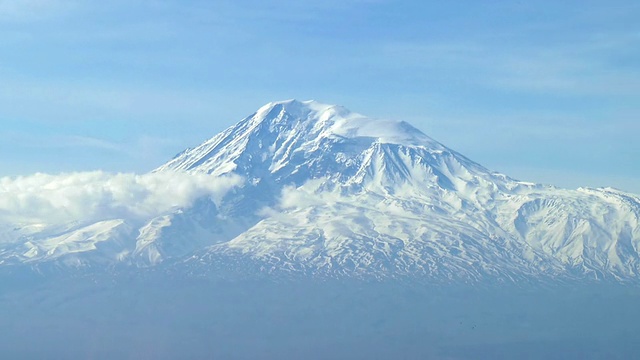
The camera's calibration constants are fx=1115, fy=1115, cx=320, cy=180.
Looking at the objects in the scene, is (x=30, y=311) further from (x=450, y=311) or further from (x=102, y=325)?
(x=450, y=311)

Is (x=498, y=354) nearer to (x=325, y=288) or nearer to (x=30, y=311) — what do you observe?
(x=325, y=288)

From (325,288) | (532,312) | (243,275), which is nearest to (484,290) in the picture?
(532,312)

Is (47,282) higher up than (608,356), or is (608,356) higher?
(47,282)

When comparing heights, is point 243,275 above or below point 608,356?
above

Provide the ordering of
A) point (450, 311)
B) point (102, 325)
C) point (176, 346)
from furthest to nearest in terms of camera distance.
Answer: point (450, 311)
point (102, 325)
point (176, 346)

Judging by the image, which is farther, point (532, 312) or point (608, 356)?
point (532, 312)

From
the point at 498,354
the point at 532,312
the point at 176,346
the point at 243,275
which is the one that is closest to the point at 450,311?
the point at 532,312

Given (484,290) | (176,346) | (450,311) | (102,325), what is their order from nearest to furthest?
(176,346), (102,325), (450,311), (484,290)

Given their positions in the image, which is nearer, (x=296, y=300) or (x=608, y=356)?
(x=608, y=356)

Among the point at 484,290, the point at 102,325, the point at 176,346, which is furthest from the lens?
the point at 484,290
